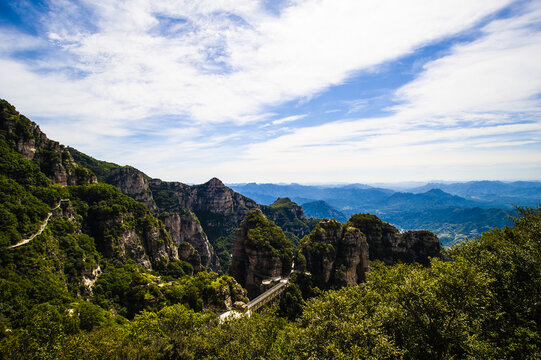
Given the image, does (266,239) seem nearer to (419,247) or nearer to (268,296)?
(268,296)

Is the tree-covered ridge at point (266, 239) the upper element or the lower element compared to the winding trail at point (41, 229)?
lower

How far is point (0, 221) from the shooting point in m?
43.8

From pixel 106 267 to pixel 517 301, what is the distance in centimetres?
7804

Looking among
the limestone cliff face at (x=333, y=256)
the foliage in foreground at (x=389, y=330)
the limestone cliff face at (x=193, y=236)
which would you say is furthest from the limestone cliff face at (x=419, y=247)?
the limestone cliff face at (x=193, y=236)

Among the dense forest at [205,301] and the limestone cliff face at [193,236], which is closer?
the dense forest at [205,301]

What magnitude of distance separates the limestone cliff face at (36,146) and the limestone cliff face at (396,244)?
95072 mm

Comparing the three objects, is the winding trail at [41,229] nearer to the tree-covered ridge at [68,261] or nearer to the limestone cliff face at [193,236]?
the tree-covered ridge at [68,261]

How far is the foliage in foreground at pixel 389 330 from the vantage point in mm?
20766

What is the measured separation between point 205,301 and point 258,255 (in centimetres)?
2499

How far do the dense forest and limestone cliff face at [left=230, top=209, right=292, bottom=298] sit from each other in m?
2.54

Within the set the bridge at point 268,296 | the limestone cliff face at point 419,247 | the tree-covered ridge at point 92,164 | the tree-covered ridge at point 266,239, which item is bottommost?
the bridge at point 268,296

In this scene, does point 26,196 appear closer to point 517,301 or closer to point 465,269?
point 465,269

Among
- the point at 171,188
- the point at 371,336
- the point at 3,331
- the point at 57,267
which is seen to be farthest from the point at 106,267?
the point at 171,188

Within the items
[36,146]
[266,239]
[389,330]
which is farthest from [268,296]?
[36,146]
